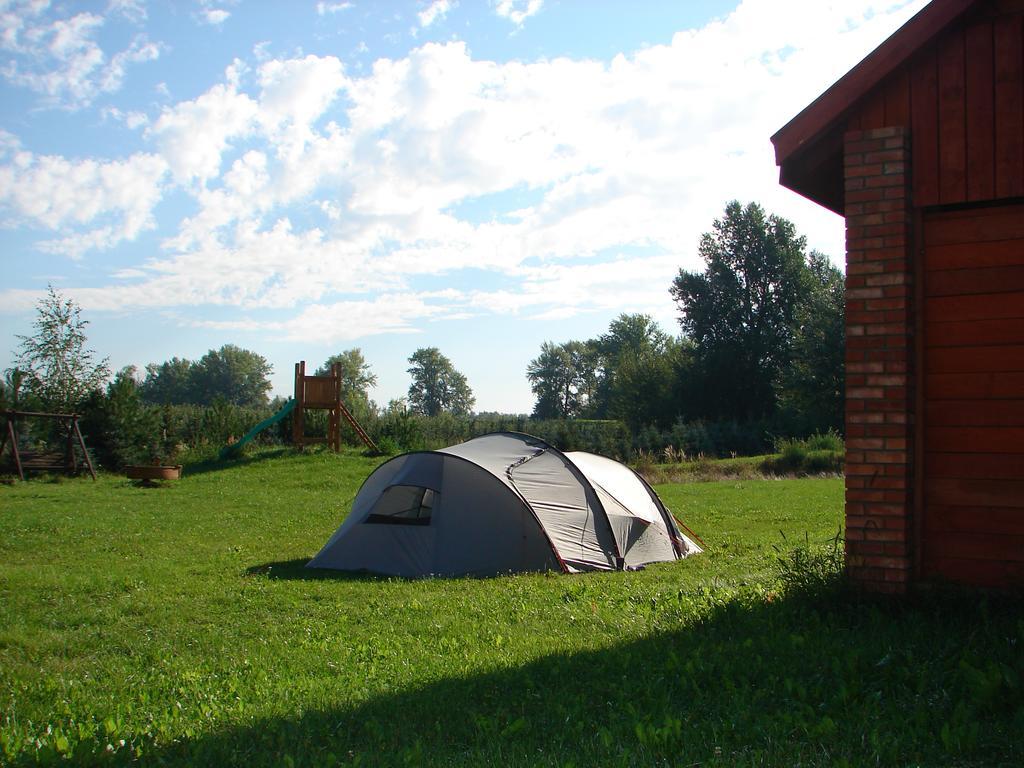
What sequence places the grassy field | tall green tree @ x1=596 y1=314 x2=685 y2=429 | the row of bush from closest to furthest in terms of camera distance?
1. the grassy field
2. the row of bush
3. tall green tree @ x1=596 y1=314 x2=685 y2=429

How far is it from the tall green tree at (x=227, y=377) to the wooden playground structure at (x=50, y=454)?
364 ft

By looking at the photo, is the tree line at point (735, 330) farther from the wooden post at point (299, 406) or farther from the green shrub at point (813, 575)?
the green shrub at point (813, 575)

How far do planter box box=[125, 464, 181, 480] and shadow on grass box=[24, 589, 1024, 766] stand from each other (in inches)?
712

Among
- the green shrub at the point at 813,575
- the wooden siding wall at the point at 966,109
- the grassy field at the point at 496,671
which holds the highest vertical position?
the wooden siding wall at the point at 966,109

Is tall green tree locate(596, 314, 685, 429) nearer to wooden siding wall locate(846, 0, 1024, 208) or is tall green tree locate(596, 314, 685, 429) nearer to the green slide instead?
the green slide

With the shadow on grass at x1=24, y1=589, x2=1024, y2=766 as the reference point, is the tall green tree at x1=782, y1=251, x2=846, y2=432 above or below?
above

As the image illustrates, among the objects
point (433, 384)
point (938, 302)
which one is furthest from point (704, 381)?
point (433, 384)

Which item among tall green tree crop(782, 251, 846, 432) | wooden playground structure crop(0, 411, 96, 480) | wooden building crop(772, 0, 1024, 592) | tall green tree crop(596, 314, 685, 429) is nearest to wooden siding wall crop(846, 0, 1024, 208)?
wooden building crop(772, 0, 1024, 592)

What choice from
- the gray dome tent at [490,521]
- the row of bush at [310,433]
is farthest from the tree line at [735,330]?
the gray dome tent at [490,521]

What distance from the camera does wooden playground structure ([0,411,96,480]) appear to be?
76.4 feet

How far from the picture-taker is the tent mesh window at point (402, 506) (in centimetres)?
1135

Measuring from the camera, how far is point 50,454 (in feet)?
84.1

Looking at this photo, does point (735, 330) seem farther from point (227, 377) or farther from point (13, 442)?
point (227, 377)

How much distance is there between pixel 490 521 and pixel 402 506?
1229mm
